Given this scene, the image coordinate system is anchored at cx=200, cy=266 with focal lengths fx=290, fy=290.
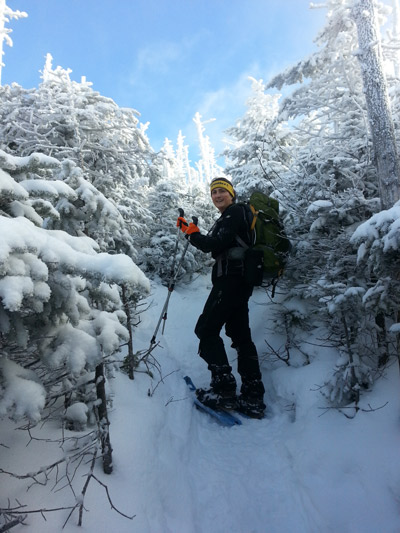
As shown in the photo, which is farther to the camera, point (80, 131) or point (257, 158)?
point (257, 158)

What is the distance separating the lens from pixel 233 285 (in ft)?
15.1

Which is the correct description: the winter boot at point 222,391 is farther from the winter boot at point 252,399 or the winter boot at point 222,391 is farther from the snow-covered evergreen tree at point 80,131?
the snow-covered evergreen tree at point 80,131

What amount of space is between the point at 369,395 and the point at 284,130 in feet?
32.4

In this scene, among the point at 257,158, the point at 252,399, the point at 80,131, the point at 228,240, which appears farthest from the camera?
the point at 257,158

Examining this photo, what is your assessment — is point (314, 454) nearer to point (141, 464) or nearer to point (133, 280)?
point (141, 464)

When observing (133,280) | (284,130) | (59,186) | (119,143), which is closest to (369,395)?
(133,280)

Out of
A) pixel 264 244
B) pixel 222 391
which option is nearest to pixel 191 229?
pixel 264 244

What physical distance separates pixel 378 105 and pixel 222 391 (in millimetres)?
5280

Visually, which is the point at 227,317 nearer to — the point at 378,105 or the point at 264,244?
the point at 264,244

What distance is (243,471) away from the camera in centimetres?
332

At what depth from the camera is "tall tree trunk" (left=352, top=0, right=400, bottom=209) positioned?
445 centimetres

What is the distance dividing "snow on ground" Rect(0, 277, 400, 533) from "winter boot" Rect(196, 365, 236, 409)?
260 mm

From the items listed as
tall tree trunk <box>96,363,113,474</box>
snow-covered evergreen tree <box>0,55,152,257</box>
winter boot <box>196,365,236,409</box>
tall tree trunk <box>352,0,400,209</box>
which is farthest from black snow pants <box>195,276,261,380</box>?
snow-covered evergreen tree <box>0,55,152,257</box>

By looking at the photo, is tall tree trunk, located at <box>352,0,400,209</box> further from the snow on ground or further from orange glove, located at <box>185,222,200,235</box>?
orange glove, located at <box>185,222,200,235</box>
